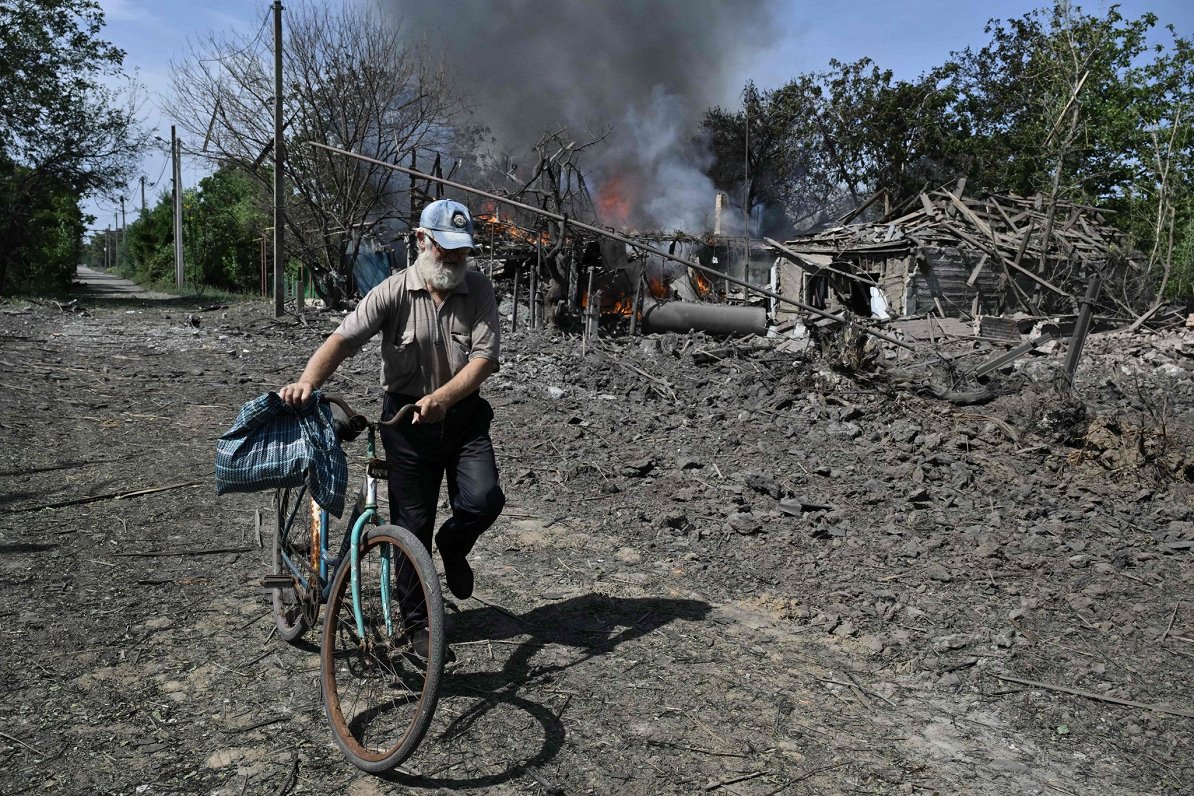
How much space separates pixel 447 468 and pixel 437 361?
0.49m

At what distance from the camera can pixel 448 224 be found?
354cm

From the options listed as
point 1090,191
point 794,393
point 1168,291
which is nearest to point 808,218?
point 1090,191

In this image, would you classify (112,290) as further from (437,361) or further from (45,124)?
(437,361)

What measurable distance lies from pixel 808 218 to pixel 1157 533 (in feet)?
122

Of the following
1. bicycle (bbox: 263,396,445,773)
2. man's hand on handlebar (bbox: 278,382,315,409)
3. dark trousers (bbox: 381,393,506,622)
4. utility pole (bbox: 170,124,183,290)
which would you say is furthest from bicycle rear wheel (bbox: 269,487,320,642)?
utility pole (bbox: 170,124,183,290)

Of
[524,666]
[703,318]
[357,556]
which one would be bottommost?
[524,666]

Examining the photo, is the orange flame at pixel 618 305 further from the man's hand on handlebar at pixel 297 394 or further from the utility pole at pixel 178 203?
the utility pole at pixel 178 203

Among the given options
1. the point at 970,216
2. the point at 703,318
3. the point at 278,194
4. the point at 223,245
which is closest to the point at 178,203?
the point at 223,245

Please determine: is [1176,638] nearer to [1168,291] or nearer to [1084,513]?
[1084,513]

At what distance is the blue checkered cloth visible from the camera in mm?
3285

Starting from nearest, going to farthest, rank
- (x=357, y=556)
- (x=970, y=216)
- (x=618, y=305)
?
(x=357, y=556)
(x=618, y=305)
(x=970, y=216)

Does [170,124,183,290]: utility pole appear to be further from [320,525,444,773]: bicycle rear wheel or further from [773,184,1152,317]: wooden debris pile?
[320,525,444,773]: bicycle rear wheel

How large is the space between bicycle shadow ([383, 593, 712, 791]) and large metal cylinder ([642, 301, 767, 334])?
1424cm

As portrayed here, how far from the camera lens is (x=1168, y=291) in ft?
71.1
